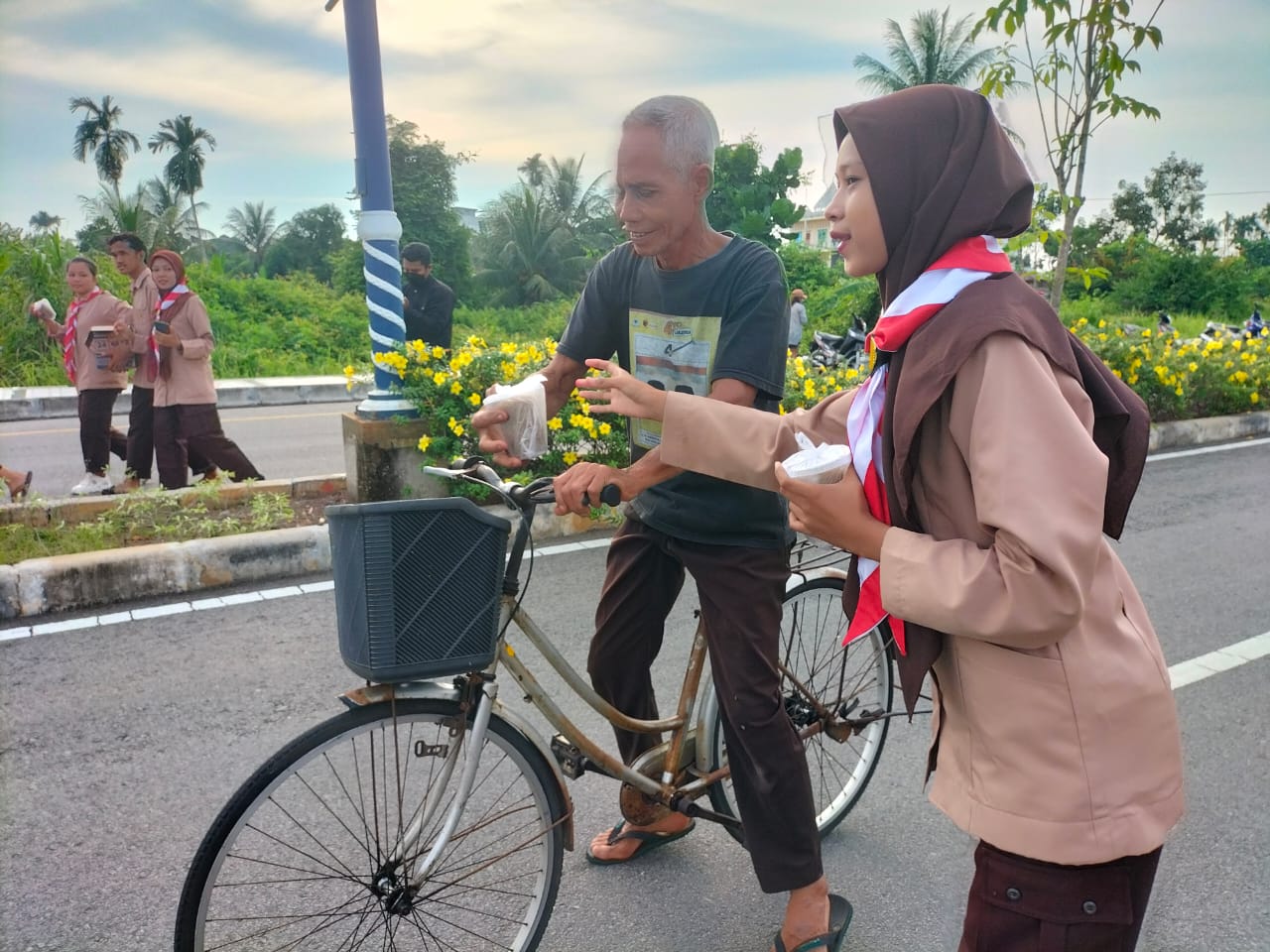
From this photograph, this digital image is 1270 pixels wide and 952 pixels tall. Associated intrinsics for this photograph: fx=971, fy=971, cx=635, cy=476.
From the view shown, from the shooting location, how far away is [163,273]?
22.1 feet

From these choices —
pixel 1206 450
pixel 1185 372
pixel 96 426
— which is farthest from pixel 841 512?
pixel 1185 372

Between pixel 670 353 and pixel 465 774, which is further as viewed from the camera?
pixel 670 353

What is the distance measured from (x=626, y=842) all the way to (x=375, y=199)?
437cm

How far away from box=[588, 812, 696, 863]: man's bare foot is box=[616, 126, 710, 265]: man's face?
1.60 metres

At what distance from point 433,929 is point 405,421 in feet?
12.7

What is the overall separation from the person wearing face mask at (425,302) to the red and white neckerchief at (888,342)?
7.32 metres

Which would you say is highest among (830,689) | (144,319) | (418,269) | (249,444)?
(418,269)

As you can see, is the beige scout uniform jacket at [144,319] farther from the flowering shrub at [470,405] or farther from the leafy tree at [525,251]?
the leafy tree at [525,251]

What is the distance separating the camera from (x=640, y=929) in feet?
8.14

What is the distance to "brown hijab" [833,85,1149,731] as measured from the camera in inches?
51.8

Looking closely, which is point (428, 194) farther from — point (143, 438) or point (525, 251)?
point (143, 438)

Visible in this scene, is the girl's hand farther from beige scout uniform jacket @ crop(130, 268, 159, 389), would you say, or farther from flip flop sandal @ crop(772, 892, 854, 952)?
beige scout uniform jacket @ crop(130, 268, 159, 389)

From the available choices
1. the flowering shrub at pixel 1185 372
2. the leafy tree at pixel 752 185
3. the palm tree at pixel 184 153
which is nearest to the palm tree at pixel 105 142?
the palm tree at pixel 184 153

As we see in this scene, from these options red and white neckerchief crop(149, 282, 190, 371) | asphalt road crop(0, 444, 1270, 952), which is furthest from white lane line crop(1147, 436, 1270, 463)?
red and white neckerchief crop(149, 282, 190, 371)
